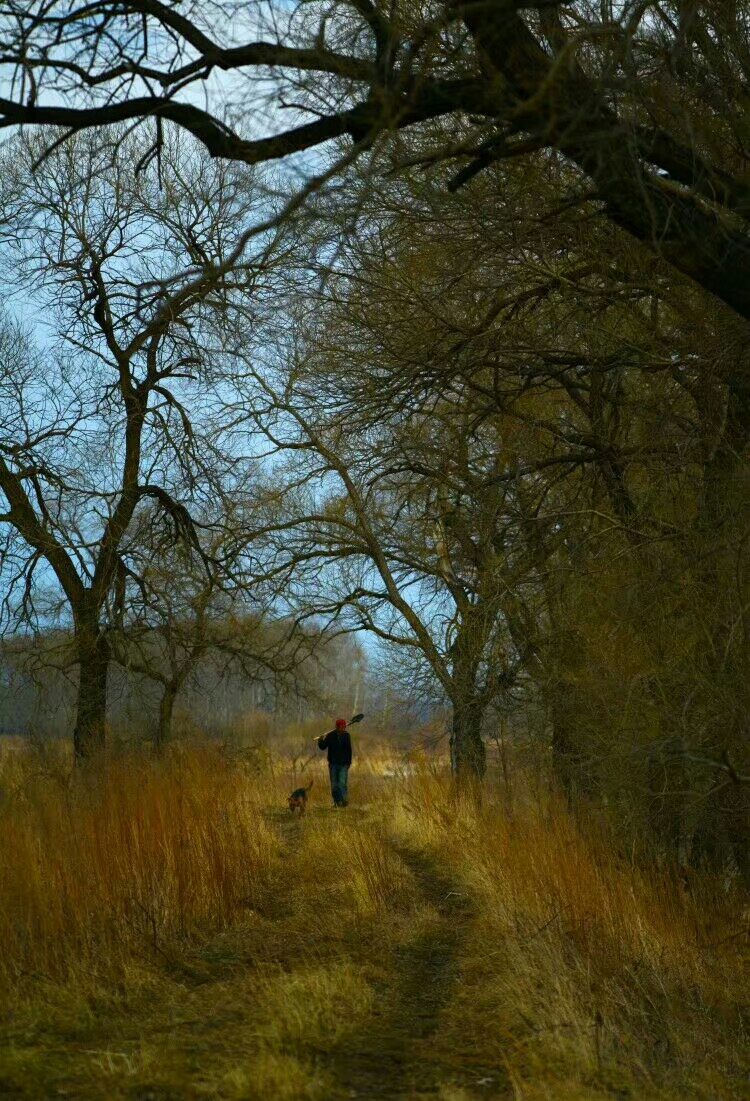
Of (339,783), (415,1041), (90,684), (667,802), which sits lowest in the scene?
(415,1041)

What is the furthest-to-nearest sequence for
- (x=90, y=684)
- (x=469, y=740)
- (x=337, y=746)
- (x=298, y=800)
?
(x=337, y=746) → (x=298, y=800) → (x=90, y=684) → (x=469, y=740)

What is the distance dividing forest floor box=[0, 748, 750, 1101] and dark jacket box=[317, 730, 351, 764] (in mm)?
8443

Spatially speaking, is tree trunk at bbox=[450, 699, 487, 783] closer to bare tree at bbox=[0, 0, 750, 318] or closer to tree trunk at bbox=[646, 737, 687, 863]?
A: tree trunk at bbox=[646, 737, 687, 863]

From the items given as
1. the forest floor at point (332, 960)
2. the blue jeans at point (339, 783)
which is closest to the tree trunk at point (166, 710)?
the blue jeans at point (339, 783)

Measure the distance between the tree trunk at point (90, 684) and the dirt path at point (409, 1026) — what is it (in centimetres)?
733

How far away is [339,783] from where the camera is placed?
18281 millimetres

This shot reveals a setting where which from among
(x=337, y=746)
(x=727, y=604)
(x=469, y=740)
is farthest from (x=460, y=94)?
(x=337, y=746)

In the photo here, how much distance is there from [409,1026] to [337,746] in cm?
1291

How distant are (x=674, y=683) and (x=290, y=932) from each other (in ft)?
9.28

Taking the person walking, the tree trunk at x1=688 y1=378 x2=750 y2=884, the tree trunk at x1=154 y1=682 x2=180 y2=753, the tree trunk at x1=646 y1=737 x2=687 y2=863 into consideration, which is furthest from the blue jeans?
the tree trunk at x1=688 y1=378 x2=750 y2=884

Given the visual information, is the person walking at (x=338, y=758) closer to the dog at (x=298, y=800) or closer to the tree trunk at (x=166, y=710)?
the tree trunk at (x=166, y=710)

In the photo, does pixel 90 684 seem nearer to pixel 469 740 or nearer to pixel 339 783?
pixel 339 783

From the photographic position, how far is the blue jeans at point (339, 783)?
59.6 feet

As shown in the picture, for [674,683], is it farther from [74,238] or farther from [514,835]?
[74,238]
